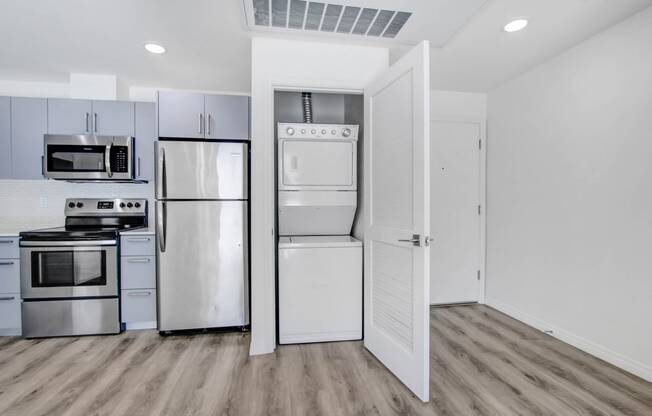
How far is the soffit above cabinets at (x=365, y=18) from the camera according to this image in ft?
5.94

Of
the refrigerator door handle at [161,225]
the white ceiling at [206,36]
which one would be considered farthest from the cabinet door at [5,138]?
the refrigerator door handle at [161,225]

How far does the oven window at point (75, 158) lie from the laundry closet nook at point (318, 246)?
173 centimetres

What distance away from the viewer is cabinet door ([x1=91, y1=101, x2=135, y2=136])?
2820mm

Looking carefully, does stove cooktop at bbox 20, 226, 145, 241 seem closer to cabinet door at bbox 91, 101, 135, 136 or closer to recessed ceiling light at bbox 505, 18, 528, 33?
cabinet door at bbox 91, 101, 135, 136

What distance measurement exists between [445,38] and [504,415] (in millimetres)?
2458

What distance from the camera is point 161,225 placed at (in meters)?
2.53

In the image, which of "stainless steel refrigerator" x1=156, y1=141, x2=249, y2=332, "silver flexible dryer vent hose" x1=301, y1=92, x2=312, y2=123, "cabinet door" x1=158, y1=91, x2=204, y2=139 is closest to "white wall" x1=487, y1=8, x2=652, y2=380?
"silver flexible dryer vent hose" x1=301, y1=92, x2=312, y2=123

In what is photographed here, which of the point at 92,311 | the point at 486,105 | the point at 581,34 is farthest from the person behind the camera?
the point at 486,105

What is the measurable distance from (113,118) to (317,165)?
206 cm

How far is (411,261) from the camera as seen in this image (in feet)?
5.90

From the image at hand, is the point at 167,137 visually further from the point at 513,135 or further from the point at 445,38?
the point at 513,135

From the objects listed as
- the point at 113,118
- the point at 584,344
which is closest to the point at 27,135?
the point at 113,118

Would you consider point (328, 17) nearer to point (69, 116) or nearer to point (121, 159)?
point (121, 159)

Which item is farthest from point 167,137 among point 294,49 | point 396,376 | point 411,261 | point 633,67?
point 633,67
